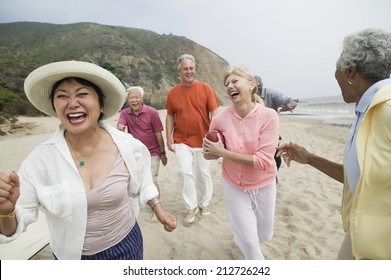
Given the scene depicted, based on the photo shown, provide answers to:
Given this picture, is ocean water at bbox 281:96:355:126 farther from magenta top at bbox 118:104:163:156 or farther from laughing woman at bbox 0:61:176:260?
laughing woman at bbox 0:61:176:260

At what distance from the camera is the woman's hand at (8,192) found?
944 mm

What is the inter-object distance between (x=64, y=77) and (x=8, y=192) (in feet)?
1.92

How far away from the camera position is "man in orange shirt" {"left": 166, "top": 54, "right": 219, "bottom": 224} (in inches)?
121

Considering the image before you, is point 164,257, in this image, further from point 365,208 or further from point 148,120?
point 365,208

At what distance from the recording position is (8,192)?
0.95 metres

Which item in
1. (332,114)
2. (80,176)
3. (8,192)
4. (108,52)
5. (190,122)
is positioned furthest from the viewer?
(108,52)

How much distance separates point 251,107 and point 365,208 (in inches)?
42.1

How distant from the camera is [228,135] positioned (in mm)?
1925

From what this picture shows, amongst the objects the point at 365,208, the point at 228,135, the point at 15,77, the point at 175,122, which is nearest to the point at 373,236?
the point at 365,208

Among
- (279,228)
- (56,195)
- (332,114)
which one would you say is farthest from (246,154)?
(332,114)

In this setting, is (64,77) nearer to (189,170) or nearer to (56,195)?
(56,195)

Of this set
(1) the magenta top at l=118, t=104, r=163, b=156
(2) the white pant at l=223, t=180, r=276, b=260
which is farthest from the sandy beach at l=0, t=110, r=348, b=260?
(1) the magenta top at l=118, t=104, r=163, b=156

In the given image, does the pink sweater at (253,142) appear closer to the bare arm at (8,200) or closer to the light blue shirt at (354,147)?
the light blue shirt at (354,147)
